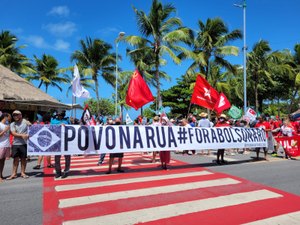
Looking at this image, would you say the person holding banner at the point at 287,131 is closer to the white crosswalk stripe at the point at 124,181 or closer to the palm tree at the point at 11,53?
the white crosswalk stripe at the point at 124,181

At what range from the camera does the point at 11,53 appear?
34.1 meters

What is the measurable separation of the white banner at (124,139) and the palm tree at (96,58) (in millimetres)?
25108

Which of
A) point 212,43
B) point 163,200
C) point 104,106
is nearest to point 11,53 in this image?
point 212,43

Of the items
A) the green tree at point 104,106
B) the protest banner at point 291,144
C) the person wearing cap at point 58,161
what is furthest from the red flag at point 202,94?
the green tree at point 104,106

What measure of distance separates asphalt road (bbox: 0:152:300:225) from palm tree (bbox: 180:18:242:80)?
14640 mm

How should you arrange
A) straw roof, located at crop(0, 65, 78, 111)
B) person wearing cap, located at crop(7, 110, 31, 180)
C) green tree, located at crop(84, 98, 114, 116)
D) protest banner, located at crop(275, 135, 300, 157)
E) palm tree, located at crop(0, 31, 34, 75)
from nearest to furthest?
person wearing cap, located at crop(7, 110, 31, 180) → protest banner, located at crop(275, 135, 300, 157) → straw roof, located at crop(0, 65, 78, 111) → palm tree, located at crop(0, 31, 34, 75) → green tree, located at crop(84, 98, 114, 116)

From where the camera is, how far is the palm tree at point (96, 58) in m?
34.1

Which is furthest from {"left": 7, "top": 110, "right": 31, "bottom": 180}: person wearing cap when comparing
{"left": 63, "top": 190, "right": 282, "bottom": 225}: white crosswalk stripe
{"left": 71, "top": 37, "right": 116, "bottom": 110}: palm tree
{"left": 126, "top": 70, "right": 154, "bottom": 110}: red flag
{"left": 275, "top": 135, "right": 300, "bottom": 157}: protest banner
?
{"left": 71, "top": 37, "right": 116, "bottom": 110}: palm tree

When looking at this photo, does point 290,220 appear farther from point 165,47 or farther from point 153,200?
point 165,47

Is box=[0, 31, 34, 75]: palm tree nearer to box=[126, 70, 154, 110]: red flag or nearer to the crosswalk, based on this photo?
box=[126, 70, 154, 110]: red flag

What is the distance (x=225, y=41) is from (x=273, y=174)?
721 inches

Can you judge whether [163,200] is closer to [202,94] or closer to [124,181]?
[124,181]

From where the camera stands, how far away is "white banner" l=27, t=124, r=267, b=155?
26.7 ft

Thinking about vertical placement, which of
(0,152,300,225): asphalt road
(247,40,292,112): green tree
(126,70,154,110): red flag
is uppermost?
(247,40,292,112): green tree
